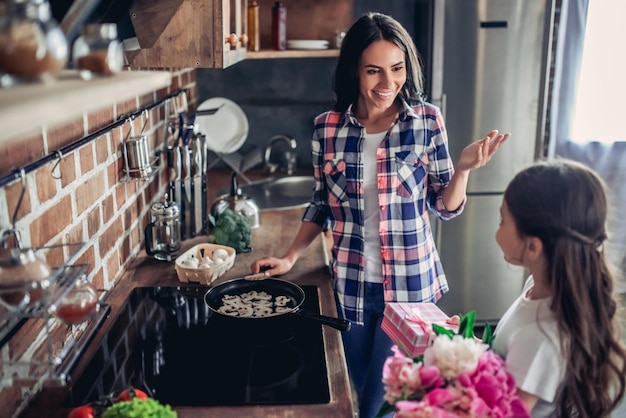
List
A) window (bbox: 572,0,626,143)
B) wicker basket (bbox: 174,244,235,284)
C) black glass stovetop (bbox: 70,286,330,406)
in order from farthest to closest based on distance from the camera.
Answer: window (bbox: 572,0,626,143) < wicker basket (bbox: 174,244,235,284) < black glass stovetop (bbox: 70,286,330,406)

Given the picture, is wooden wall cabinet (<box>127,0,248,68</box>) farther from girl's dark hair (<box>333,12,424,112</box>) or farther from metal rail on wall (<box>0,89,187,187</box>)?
girl's dark hair (<box>333,12,424,112</box>)

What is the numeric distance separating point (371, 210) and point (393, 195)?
9cm

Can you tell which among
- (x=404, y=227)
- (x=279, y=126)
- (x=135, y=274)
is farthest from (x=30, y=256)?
(x=279, y=126)

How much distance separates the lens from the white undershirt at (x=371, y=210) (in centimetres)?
194

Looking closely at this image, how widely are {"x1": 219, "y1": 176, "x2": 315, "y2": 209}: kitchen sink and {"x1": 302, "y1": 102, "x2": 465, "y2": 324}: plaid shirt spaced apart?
982mm

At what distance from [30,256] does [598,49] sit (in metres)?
3.51

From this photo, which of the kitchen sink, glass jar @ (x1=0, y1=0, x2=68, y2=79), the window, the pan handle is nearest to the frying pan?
the pan handle

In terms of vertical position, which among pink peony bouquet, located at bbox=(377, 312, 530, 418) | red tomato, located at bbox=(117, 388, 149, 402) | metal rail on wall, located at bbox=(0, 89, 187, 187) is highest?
metal rail on wall, located at bbox=(0, 89, 187, 187)

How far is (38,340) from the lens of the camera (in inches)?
50.2

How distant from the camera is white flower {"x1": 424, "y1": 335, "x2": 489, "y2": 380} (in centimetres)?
106

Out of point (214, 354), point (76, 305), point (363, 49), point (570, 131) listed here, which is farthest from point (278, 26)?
point (76, 305)

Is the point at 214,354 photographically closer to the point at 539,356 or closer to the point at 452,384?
the point at 452,384

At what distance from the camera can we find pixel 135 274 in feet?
6.26

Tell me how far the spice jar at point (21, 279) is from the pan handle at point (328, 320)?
684mm
